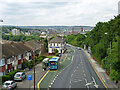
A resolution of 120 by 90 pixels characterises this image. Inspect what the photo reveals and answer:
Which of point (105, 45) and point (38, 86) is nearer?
point (38, 86)

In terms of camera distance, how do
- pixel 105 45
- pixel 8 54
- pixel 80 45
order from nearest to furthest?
pixel 8 54 → pixel 105 45 → pixel 80 45

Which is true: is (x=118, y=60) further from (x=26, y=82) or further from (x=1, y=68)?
(x=1, y=68)

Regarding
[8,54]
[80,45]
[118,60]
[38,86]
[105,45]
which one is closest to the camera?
[118,60]

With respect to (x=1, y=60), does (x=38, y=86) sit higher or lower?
lower

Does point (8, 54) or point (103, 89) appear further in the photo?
point (8, 54)

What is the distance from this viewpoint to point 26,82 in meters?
29.9

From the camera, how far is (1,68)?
31.5 meters

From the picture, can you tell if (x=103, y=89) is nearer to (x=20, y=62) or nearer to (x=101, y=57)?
(x=101, y=57)

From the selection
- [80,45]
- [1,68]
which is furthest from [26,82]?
[80,45]

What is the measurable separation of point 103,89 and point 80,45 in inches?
3615

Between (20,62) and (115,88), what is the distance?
24287 mm

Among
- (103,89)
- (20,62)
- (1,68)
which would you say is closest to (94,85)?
(103,89)

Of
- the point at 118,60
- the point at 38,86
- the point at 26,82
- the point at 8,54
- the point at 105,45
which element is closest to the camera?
the point at 118,60

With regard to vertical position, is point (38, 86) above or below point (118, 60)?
below
